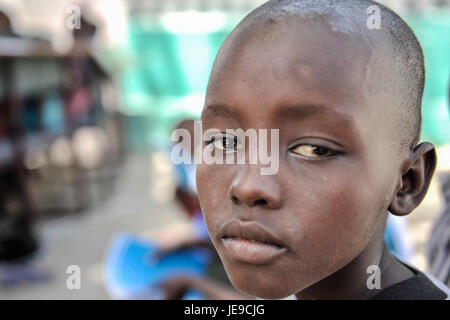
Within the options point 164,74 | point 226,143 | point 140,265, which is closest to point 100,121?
point 164,74

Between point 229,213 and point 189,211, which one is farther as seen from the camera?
point 189,211

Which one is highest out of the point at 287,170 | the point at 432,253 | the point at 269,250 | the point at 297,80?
the point at 297,80

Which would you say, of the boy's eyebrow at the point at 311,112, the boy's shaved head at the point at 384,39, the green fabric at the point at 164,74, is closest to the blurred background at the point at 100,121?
the green fabric at the point at 164,74

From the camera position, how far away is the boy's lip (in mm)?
661

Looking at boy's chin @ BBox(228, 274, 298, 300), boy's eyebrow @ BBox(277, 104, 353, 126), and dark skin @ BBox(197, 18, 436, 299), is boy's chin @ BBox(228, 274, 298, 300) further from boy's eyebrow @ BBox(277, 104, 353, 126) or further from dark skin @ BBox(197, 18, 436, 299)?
boy's eyebrow @ BBox(277, 104, 353, 126)

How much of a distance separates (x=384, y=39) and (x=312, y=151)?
189 mm

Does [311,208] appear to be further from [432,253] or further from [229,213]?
[432,253]

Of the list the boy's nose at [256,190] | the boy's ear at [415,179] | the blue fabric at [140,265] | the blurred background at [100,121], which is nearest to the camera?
the boy's nose at [256,190]

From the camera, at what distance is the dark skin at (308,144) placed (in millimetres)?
→ 662

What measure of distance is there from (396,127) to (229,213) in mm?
266

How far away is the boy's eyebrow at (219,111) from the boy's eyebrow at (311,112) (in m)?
0.08

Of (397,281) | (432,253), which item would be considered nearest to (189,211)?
(432,253)

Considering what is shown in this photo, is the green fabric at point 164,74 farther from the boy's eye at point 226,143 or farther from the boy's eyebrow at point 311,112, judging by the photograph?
the boy's eyebrow at point 311,112

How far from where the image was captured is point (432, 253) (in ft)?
4.46
